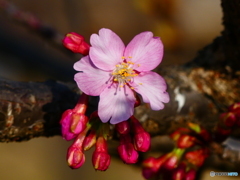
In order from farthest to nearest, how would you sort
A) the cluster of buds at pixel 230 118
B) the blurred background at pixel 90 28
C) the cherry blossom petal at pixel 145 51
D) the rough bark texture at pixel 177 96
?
the blurred background at pixel 90 28
the cluster of buds at pixel 230 118
the rough bark texture at pixel 177 96
the cherry blossom petal at pixel 145 51

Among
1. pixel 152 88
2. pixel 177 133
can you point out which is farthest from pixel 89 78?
pixel 177 133

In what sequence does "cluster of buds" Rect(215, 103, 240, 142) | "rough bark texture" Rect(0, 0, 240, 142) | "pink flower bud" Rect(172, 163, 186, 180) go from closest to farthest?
"rough bark texture" Rect(0, 0, 240, 142) < "cluster of buds" Rect(215, 103, 240, 142) < "pink flower bud" Rect(172, 163, 186, 180)

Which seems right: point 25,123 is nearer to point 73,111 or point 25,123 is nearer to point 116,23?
point 73,111

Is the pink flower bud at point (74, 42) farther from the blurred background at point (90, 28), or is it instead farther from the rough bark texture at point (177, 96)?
the blurred background at point (90, 28)

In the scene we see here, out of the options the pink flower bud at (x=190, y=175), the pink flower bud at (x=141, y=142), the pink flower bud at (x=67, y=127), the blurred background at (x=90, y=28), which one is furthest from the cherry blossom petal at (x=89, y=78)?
the blurred background at (x=90, y=28)

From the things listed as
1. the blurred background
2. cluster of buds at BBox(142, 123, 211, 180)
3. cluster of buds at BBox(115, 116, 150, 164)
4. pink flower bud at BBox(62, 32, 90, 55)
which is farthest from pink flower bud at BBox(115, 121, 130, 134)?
the blurred background

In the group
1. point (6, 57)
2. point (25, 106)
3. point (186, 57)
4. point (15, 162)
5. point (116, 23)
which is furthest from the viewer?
point (116, 23)

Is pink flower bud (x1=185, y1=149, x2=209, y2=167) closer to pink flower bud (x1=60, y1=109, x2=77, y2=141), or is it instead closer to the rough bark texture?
the rough bark texture

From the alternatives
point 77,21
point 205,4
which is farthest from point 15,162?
point 205,4
